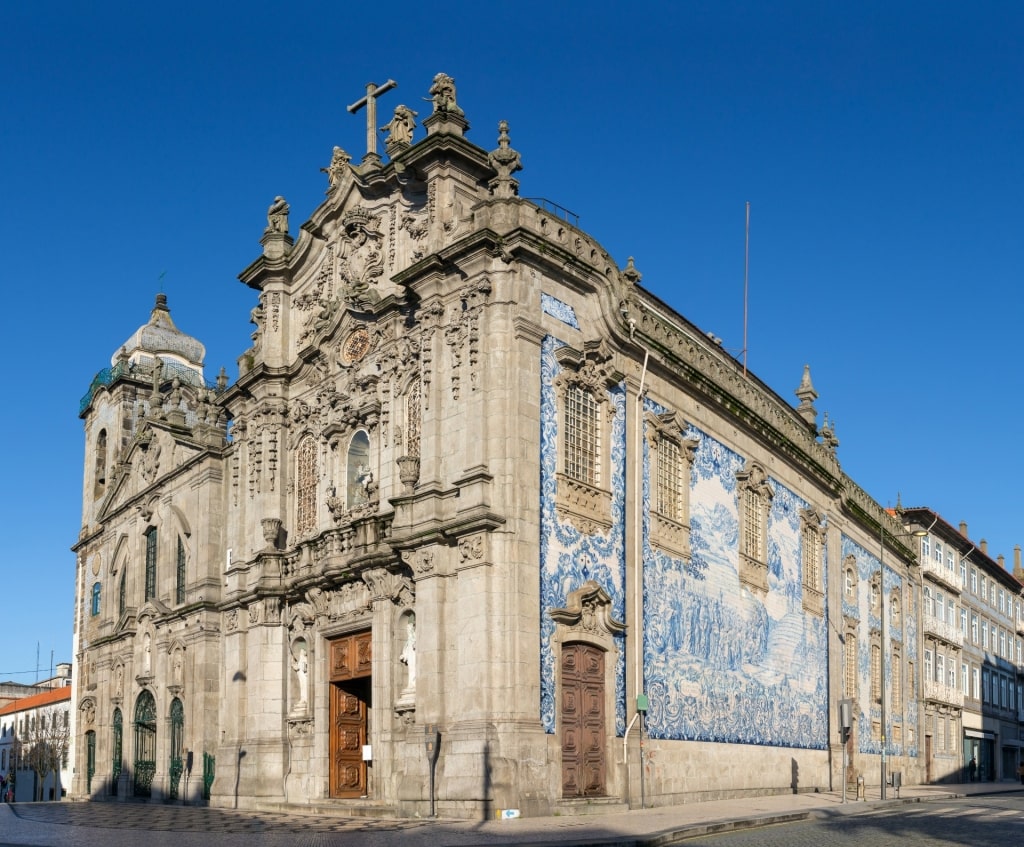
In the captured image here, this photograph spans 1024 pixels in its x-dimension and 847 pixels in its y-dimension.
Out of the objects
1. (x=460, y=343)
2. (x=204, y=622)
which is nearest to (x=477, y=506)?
(x=460, y=343)

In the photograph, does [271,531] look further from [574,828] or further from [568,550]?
[574,828]

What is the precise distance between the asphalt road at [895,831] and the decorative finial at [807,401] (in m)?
18.1

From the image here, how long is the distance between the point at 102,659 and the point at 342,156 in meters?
21.1

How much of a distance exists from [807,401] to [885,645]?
393 inches

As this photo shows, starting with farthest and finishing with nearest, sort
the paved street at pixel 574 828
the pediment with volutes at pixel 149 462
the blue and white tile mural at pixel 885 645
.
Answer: the blue and white tile mural at pixel 885 645, the pediment with volutes at pixel 149 462, the paved street at pixel 574 828

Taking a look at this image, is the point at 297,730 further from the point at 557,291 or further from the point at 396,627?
the point at 557,291

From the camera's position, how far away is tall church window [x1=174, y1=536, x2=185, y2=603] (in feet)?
124

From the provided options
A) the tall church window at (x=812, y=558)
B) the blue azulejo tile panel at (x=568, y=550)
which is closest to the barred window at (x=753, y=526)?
the tall church window at (x=812, y=558)

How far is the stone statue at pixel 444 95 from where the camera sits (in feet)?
89.2

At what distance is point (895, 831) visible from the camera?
20.1 m

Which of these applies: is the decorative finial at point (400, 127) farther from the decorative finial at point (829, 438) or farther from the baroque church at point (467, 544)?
the decorative finial at point (829, 438)

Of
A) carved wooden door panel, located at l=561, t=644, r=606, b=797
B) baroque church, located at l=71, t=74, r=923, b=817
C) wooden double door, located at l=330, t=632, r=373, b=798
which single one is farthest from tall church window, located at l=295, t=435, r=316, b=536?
carved wooden door panel, located at l=561, t=644, r=606, b=797

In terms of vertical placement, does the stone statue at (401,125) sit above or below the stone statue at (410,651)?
above

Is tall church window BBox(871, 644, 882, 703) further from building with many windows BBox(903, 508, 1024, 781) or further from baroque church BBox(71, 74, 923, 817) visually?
building with many windows BBox(903, 508, 1024, 781)
